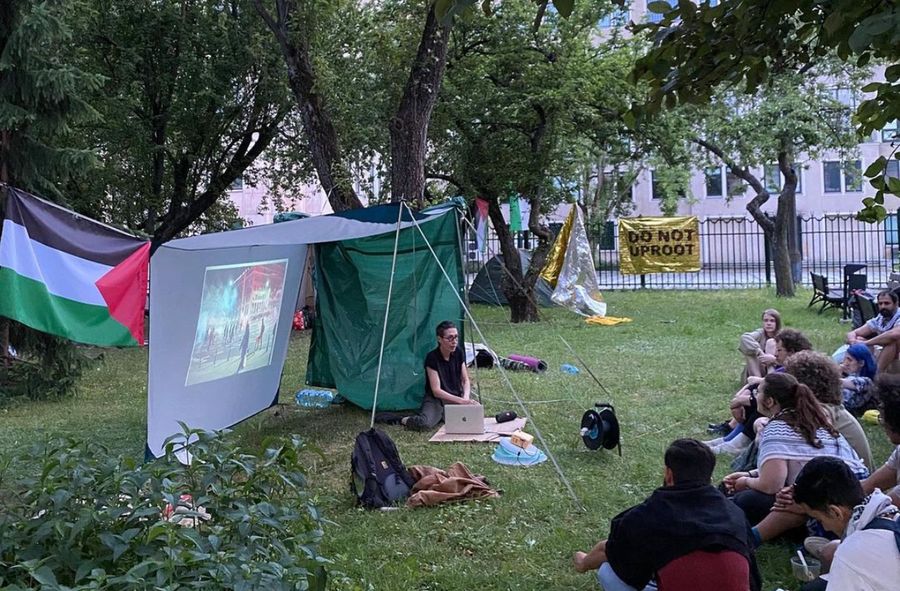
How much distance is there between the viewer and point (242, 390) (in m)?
7.27

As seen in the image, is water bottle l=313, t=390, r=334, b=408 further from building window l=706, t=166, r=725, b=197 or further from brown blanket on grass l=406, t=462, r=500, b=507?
building window l=706, t=166, r=725, b=197

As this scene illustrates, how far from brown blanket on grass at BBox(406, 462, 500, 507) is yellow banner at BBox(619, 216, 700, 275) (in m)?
14.2

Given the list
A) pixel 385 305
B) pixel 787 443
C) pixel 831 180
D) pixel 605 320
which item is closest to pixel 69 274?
pixel 385 305

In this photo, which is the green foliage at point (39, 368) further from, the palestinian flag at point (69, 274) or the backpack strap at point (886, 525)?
the backpack strap at point (886, 525)

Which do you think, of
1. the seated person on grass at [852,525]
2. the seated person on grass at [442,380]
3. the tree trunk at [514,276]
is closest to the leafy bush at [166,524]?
the seated person on grass at [852,525]

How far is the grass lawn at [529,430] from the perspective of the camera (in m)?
4.42

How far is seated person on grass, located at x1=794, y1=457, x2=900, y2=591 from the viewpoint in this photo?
7.77 ft

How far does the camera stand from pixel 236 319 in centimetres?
698

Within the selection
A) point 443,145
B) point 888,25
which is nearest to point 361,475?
point 888,25

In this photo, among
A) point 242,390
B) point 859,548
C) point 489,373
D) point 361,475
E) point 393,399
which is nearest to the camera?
point 859,548

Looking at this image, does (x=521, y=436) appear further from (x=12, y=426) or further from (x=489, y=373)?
(x=12, y=426)

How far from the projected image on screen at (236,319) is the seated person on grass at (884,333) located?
5332mm

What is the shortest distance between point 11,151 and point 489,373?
20.1 feet

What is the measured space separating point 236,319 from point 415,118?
353 cm
